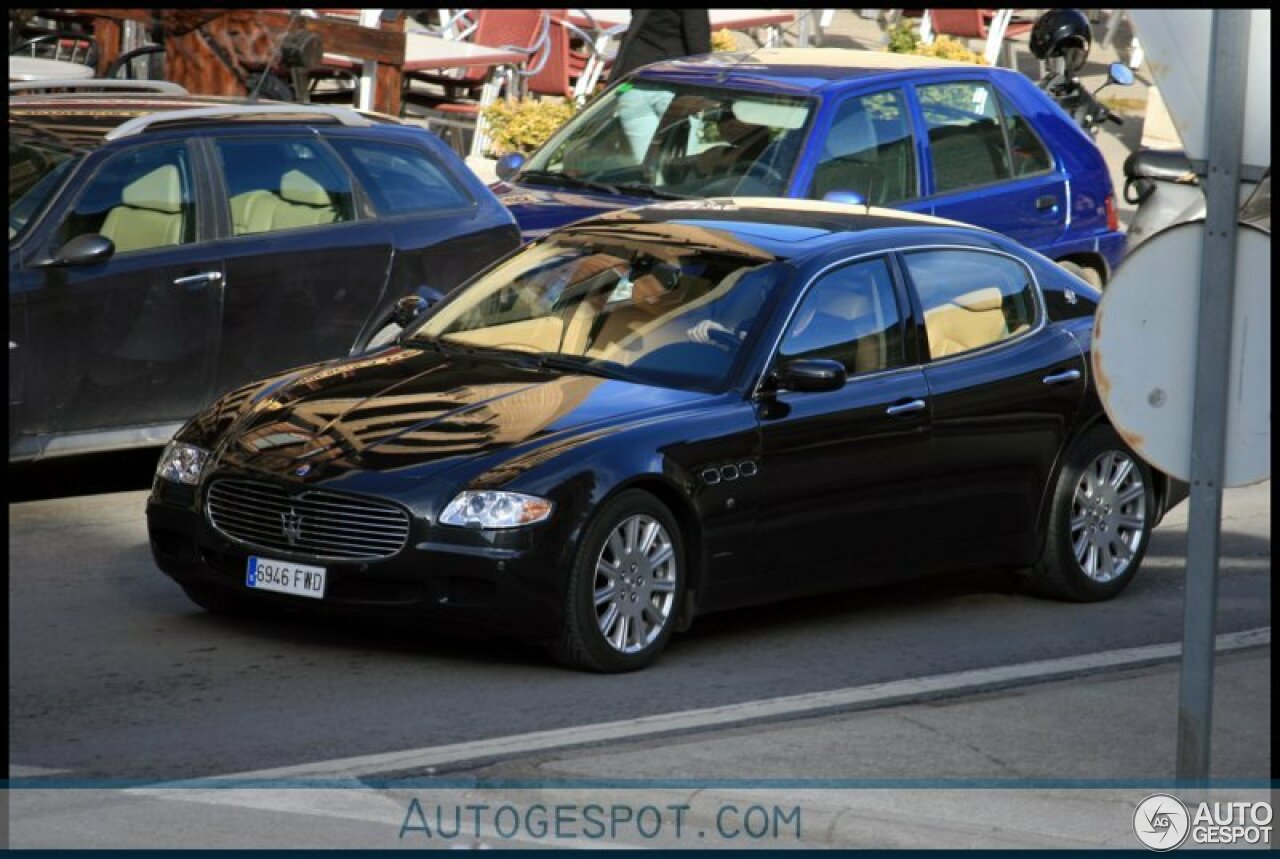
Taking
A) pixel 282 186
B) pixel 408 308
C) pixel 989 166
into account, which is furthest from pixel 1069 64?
pixel 408 308

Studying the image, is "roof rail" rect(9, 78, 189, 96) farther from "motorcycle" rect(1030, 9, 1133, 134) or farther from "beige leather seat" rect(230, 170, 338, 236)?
"motorcycle" rect(1030, 9, 1133, 134)

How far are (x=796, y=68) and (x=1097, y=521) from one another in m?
4.94

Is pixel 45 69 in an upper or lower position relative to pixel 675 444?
lower

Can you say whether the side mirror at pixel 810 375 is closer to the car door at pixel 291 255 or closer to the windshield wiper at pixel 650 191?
the car door at pixel 291 255

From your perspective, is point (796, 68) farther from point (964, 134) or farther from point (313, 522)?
point (313, 522)

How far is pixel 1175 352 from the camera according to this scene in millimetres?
5852


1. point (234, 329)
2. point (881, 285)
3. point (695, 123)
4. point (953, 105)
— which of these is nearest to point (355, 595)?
point (881, 285)

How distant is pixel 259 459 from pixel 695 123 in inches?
240

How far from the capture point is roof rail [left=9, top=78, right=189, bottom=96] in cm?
1304

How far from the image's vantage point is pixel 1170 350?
5.86m

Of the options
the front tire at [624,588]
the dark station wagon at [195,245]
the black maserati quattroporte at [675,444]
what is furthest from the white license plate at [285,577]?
the dark station wagon at [195,245]

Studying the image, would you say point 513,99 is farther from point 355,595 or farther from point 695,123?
point 355,595

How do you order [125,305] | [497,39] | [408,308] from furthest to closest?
[497,39] < [125,305] < [408,308]

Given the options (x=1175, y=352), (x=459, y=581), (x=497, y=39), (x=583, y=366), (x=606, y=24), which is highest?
(x=1175, y=352)
